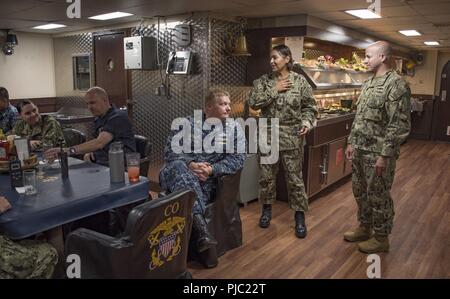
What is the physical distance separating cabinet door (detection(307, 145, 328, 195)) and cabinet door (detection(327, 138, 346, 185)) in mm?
171

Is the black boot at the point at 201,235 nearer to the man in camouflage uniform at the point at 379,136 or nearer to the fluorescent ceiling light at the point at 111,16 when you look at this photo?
the man in camouflage uniform at the point at 379,136

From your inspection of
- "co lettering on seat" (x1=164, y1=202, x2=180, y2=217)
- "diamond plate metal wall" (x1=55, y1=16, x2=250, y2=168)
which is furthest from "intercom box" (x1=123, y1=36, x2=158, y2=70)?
"co lettering on seat" (x1=164, y1=202, x2=180, y2=217)

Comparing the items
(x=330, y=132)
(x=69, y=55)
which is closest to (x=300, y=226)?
(x=330, y=132)

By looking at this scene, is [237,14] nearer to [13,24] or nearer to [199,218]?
[199,218]

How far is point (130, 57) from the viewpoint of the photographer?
515 cm

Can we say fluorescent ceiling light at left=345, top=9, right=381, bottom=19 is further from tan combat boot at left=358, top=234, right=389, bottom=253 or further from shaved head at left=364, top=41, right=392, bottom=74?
tan combat boot at left=358, top=234, right=389, bottom=253

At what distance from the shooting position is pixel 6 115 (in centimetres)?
441

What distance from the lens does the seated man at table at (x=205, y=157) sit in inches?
120

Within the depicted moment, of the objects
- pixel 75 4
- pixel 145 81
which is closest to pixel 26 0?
pixel 75 4

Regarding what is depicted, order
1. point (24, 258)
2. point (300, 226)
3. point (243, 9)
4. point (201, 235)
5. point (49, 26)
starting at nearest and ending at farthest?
point (24, 258) < point (201, 235) < point (300, 226) < point (243, 9) < point (49, 26)

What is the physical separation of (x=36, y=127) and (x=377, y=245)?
11.1ft

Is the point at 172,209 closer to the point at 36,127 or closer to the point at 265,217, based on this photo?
the point at 265,217

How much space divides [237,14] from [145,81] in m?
1.64

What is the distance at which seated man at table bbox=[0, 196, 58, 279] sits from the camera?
1909 millimetres
